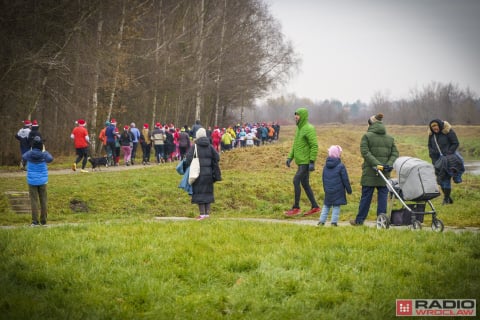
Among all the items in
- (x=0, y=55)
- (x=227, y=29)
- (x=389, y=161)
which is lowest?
(x=389, y=161)

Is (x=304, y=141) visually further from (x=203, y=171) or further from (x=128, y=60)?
(x=128, y=60)

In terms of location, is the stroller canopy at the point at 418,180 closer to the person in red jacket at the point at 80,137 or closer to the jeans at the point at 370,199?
the jeans at the point at 370,199

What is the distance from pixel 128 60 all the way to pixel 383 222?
29.3 m

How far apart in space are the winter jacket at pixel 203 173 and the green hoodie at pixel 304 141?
6.55ft

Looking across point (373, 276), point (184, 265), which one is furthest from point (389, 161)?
point (184, 265)

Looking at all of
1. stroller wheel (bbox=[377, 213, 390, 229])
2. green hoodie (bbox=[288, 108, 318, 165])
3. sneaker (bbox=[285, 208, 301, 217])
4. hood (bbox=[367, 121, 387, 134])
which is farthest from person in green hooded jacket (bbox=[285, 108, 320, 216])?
stroller wheel (bbox=[377, 213, 390, 229])

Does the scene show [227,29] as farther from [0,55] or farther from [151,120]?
[0,55]

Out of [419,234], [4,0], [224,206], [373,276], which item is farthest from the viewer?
[4,0]

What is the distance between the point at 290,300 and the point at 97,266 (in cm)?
270

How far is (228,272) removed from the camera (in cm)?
777

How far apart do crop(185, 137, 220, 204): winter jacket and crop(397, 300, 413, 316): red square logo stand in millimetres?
6916

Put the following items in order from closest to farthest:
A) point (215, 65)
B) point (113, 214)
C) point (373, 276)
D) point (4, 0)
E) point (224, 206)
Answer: point (373, 276), point (113, 214), point (224, 206), point (4, 0), point (215, 65)

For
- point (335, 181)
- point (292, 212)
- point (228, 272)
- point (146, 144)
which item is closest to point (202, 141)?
point (292, 212)

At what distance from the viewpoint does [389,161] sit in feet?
38.6
